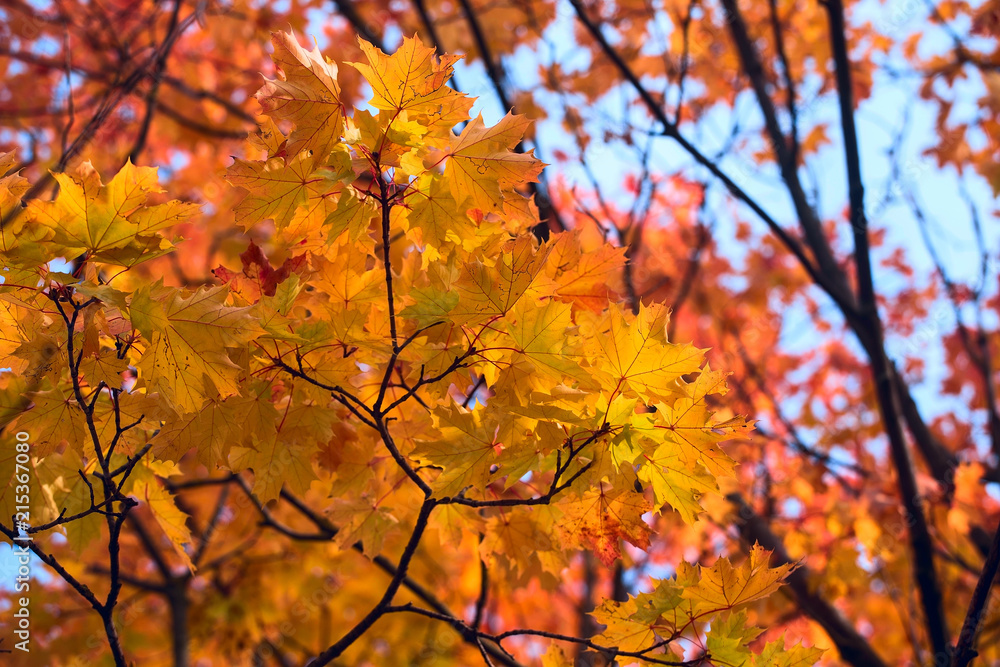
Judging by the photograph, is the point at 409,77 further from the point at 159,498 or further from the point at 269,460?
the point at 159,498

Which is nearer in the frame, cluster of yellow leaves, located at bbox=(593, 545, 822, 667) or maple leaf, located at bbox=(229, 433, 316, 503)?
cluster of yellow leaves, located at bbox=(593, 545, 822, 667)

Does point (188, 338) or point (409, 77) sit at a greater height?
point (409, 77)

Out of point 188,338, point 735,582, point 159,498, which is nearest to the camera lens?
point 188,338

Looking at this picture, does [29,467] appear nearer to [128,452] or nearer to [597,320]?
[128,452]

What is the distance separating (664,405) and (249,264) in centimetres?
104

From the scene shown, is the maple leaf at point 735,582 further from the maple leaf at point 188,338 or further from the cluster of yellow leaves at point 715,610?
the maple leaf at point 188,338

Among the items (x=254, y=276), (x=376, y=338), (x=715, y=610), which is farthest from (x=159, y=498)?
(x=715, y=610)

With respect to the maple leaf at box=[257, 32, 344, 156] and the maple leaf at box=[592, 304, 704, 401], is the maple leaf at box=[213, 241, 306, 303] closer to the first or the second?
the maple leaf at box=[257, 32, 344, 156]

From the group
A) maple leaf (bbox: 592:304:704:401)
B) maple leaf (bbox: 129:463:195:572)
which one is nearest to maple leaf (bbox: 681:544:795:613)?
maple leaf (bbox: 592:304:704:401)

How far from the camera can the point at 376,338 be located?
1.67 m

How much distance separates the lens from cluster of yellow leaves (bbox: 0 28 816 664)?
1449 mm

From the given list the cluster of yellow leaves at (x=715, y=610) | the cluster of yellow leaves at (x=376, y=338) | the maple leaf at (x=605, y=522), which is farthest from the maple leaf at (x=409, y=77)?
A: the cluster of yellow leaves at (x=715, y=610)

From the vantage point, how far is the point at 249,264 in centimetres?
173

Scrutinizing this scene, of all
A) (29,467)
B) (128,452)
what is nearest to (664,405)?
(128,452)
